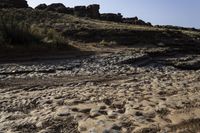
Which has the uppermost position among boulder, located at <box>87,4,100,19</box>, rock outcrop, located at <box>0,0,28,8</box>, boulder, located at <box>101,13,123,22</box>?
rock outcrop, located at <box>0,0,28,8</box>

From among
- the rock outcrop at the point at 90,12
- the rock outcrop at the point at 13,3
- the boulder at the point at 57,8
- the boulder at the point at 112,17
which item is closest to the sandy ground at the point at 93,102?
the rock outcrop at the point at 13,3

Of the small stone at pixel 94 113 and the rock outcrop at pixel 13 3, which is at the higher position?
the rock outcrop at pixel 13 3

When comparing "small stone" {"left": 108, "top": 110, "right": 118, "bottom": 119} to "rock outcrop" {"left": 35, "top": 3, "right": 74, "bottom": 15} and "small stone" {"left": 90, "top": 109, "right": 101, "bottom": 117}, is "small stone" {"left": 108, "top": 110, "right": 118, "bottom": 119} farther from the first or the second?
"rock outcrop" {"left": 35, "top": 3, "right": 74, "bottom": 15}

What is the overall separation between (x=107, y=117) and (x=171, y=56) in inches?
659

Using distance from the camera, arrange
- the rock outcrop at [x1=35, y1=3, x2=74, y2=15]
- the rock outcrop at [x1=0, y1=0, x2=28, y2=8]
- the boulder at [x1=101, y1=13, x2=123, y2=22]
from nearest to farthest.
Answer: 1. the rock outcrop at [x1=0, y1=0, x2=28, y2=8]
2. the rock outcrop at [x1=35, y1=3, x2=74, y2=15]
3. the boulder at [x1=101, y1=13, x2=123, y2=22]

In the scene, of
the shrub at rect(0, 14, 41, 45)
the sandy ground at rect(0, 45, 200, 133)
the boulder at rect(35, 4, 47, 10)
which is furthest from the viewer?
the boulder at rect(35, 4, 47, 10)

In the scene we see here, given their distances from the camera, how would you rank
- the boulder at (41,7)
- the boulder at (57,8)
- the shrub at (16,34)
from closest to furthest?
the shrub at (16,34), the boulder at (57,8), the boulder at (41,7)

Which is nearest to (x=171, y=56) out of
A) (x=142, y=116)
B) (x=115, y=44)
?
(x=115, y=44)

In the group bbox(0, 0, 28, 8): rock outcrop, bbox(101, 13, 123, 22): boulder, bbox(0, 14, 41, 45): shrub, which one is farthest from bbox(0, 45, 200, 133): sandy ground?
bbox(101, 13, 123, 22): boulder

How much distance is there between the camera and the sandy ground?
300 inches

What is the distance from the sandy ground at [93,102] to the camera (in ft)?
25.0

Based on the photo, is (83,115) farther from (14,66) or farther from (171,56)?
(171,56)

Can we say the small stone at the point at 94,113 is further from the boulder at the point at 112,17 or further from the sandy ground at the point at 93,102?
the boulder at the point at 112,17

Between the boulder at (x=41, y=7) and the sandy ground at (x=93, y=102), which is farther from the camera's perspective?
the boulder at (x=41, y=7)
